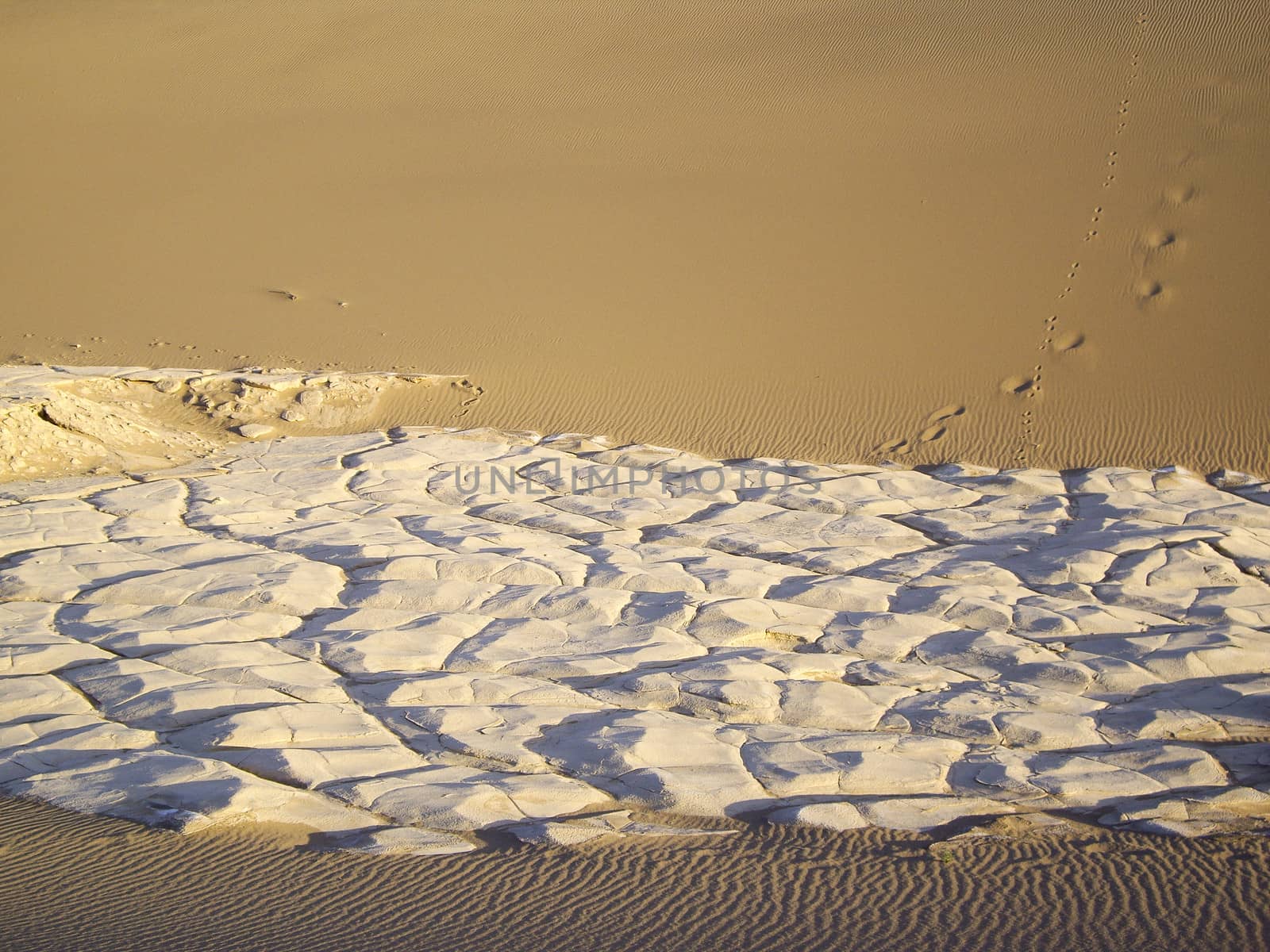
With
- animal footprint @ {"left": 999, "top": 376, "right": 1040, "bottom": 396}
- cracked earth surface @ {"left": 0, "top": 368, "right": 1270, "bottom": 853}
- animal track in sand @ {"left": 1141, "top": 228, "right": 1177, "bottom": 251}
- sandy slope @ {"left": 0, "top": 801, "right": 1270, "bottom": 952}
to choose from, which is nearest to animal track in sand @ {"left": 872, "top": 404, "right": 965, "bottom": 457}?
animal footprint @ {"left": 999, "top": 376, "right": 1040, "bottom": 396}

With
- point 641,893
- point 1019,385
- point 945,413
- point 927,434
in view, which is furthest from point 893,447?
point 641,893

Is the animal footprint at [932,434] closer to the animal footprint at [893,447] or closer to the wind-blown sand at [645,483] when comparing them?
the wind-blown sand at [645,483]

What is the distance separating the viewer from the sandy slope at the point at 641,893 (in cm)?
378

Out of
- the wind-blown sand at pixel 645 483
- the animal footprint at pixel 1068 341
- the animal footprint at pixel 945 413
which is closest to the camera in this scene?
the wind-blown sand at pixel 645 483

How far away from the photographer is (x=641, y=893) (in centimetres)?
412

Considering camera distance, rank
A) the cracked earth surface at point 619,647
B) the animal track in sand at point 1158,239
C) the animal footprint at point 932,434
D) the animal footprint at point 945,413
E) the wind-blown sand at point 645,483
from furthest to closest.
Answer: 1. the animal track in sand at point 1158,239
2. the animal footprint at point 945,413
3. the animal footprint at point 932,434
4. the cracked earth surface at point 619,647
5. the wind-blown sand at point 645,483

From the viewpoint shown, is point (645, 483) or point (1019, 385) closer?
point (645, 483)

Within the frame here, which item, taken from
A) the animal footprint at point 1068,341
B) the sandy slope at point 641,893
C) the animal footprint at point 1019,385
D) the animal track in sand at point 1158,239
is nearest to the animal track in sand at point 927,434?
the animal footprint at point 1019,385

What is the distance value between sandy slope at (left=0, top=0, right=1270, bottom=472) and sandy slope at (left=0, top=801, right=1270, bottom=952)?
6548 mm

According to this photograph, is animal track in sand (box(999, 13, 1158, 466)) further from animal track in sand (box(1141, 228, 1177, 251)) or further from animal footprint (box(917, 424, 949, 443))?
animal footprint (box(917, 424, 949, 443))

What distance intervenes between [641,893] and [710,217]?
12.8m

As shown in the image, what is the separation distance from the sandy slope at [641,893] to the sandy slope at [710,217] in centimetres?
655

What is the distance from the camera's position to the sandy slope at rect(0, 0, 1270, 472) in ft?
38.4

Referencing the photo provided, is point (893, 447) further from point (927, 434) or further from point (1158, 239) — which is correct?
point (1158, 239)
